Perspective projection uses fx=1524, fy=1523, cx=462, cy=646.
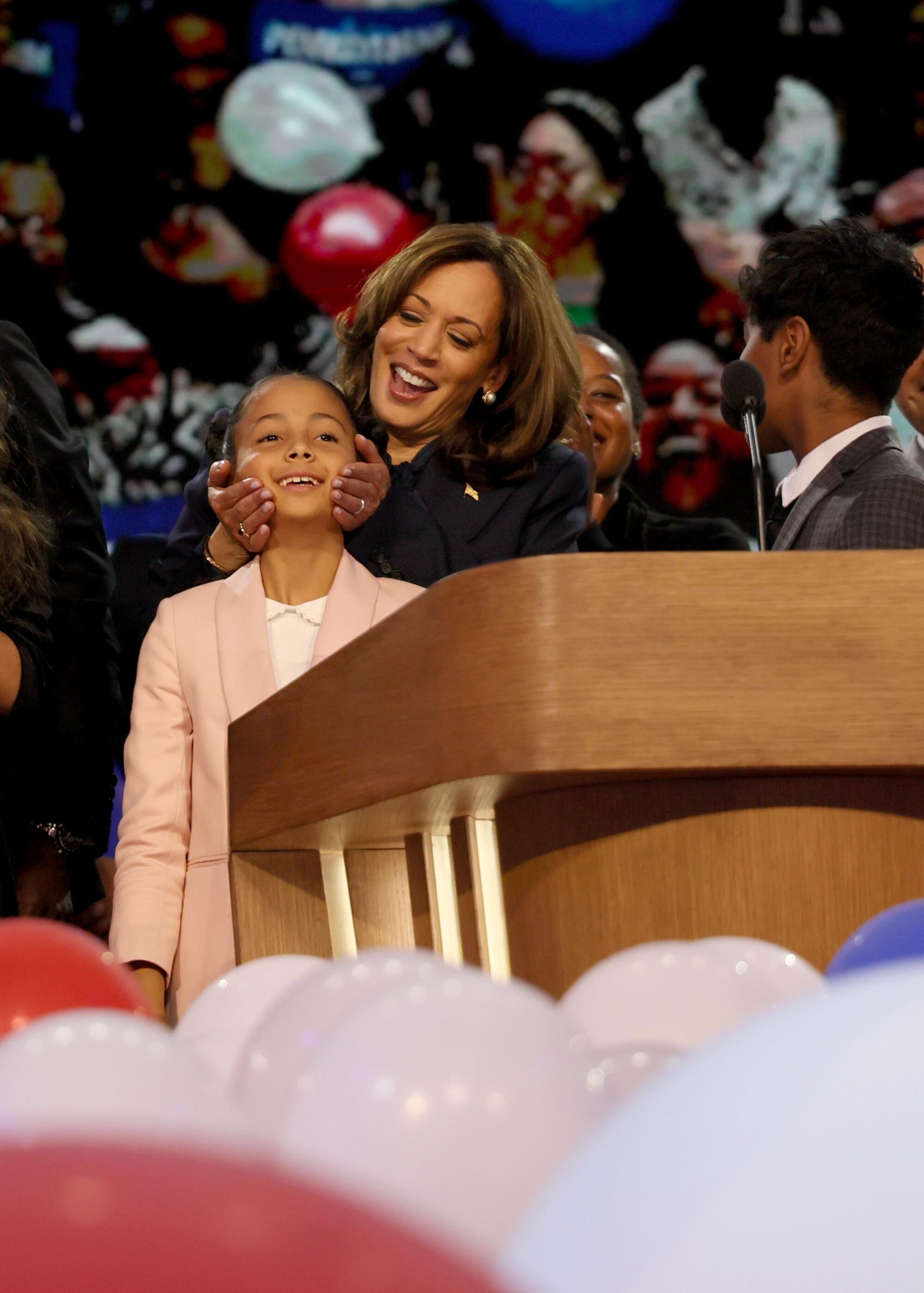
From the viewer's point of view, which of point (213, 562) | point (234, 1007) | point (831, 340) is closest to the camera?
point (234, 1007)

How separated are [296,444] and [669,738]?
0.98m

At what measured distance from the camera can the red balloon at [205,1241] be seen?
405mm

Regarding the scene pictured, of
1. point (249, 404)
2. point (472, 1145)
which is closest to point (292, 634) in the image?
point (249, 404)

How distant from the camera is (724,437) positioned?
3666mm

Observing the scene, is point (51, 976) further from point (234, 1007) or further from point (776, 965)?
point (776, 965)

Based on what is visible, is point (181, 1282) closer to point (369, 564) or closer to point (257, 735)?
point (257, 735)

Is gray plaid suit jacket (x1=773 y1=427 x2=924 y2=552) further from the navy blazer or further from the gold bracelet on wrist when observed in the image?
the gold bracelet on wrist

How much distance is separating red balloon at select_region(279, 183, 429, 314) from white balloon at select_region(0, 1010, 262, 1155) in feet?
10.3

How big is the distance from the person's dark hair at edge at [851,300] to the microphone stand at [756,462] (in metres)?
0.32

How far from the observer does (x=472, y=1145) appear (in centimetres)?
55

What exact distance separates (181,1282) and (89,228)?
3463mm

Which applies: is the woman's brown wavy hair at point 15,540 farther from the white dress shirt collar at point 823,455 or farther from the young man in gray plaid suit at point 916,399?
the young man in gray plaid suit at point 916,399

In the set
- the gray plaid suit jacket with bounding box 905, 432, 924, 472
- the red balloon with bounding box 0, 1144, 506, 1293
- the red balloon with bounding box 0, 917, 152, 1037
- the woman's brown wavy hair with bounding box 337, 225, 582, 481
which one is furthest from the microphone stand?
the red balloon with bounding box 0, 1144, 506, 1293

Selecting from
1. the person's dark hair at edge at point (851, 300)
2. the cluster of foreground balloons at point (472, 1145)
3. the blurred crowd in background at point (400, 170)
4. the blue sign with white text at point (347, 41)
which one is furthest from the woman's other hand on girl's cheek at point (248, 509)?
the blue sign with white text at point (347, 41)
